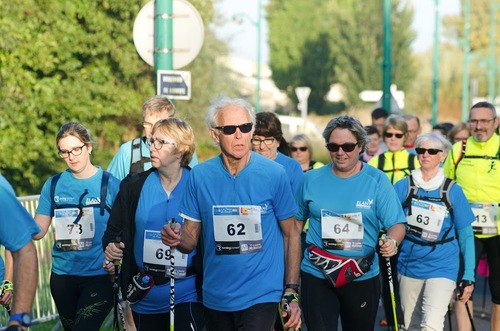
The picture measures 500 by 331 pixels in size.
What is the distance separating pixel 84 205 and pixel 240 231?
193 centimetres

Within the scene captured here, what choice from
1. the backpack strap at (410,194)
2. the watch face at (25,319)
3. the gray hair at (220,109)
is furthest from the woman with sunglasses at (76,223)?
the watch face at (25,319)

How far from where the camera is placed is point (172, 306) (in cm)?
639

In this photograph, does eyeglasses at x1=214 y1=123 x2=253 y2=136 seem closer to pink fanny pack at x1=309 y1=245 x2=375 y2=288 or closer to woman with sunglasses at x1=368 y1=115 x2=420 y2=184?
pink fanny pack at x1=309 y1=245 x2=375 y2=288

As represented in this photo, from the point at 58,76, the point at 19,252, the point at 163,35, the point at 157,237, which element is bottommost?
the point at 157,237

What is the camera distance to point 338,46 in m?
78.7

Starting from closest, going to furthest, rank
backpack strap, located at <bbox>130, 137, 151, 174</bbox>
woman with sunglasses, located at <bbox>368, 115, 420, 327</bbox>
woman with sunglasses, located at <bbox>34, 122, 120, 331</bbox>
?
woman with sunglasses, located at <bbox>34, 122, 120, 331</bbox> < backpack strap, located at <bbox>130, 137, 151, 174</bbox> < woman with sunglasses, located at <bbox>368, 115, 420, 327</bbox>

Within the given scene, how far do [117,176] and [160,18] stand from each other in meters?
2.47

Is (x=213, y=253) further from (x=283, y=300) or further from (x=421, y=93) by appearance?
(x=421, y=93)

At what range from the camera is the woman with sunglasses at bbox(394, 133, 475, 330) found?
8.32 m

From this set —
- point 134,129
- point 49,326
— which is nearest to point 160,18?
point 49,326

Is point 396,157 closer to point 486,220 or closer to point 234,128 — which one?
point 486,220

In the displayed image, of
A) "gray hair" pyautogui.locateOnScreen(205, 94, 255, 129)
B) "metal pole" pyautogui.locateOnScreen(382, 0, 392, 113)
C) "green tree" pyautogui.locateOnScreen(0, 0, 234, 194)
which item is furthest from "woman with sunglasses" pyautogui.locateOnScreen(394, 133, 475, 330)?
"metal pole" pyautogui.locateOnScreen(382, 0, 392, 113)

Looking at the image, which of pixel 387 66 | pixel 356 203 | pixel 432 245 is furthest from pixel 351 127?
pixel 387 66

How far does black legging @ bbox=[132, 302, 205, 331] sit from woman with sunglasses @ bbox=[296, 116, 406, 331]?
2.91 feet
